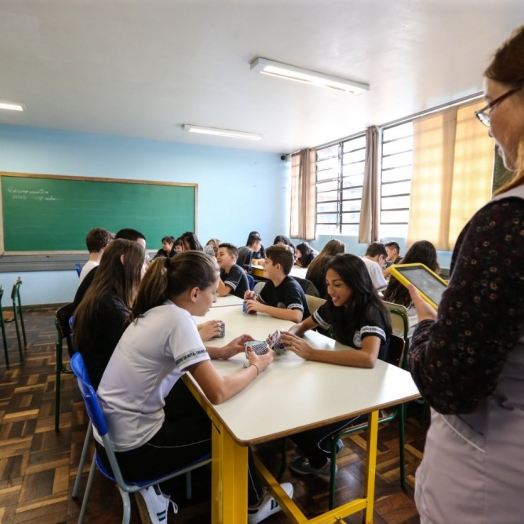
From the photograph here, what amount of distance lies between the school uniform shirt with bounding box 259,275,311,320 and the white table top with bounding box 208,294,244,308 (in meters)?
0.32

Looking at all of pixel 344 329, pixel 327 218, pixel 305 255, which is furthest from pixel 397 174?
pixel 344 329

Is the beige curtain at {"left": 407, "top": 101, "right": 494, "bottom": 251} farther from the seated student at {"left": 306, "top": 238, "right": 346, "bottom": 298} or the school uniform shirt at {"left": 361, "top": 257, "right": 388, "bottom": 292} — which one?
the seated student at {"left": 306, "top": 238, "right": 346, "bottom": 298}

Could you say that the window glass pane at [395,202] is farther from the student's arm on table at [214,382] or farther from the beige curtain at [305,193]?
the student's arm on table at [214,382]

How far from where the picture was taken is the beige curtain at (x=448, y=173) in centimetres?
Result: 414

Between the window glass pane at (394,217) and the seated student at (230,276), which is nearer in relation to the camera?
the seated student at (230,276)

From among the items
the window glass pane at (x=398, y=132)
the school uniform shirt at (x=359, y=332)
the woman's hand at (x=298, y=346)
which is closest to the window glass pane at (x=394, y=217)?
the window glass pane at (x=398, y=132)

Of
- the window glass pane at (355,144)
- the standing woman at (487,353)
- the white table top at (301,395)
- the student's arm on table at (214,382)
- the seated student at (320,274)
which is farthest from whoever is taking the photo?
the window glass pane at (355,144)

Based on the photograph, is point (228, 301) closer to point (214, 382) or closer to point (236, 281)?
point (236, 281)

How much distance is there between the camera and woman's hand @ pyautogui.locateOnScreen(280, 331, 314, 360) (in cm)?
150

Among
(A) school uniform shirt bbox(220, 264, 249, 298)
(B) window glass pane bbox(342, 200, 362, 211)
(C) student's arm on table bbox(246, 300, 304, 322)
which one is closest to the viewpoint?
(C) student's arm on table bbox(246, 300, 304, 322)

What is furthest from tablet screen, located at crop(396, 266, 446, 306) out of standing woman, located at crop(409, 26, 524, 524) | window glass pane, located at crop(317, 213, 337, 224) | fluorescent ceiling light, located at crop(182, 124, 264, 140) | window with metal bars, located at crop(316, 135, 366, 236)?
window glass pane, located at crop(317, 213, 337, 224)

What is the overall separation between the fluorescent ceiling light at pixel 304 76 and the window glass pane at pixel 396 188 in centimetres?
188

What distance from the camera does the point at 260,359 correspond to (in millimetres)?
1377

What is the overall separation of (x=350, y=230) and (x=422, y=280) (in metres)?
5.58
